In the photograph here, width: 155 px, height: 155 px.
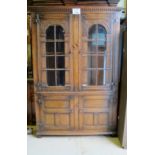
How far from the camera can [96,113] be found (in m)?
2.68

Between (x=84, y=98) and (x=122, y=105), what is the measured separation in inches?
20.8

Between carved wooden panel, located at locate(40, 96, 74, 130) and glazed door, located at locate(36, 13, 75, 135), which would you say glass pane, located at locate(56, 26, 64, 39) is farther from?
carved wooden panel, located at locate(40, 96, 74, 130)

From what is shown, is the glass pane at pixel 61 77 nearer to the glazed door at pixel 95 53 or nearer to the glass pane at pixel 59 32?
the glazed door at pixel 95 53

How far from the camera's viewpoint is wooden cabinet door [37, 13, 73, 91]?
2516 mm

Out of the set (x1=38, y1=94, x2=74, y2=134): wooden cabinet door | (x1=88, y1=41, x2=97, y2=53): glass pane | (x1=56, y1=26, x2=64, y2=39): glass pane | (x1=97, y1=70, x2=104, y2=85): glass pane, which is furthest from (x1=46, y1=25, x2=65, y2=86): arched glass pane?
(x1=97, y1=70, x2=104, y2=85): glass pane

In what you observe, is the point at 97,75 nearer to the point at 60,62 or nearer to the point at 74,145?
the point at 60,62

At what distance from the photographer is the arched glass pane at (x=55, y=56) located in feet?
8.36

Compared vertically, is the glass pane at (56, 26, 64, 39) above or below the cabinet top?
below
